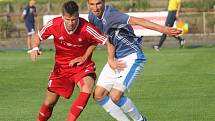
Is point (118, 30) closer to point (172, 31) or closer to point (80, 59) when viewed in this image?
point (80, 59)

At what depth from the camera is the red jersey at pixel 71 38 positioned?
10.0 meters

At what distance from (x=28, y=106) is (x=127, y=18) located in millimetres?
3713

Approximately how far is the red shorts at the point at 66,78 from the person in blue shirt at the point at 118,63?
33cm

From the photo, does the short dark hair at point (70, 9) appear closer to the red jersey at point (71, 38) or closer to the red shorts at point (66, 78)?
the red jersey at point (71, 38)

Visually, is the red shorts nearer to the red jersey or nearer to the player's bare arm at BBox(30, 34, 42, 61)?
the red jersey

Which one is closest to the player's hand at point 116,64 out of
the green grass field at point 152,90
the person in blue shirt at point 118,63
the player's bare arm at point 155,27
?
the person in blue shirt at point 118,63

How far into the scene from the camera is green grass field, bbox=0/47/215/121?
39.7 feet

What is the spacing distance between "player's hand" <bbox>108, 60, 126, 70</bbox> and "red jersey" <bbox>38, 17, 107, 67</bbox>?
1.13 feet

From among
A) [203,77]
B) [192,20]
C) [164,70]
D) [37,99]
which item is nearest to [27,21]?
[192,20]

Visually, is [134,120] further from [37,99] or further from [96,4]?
[37,99]

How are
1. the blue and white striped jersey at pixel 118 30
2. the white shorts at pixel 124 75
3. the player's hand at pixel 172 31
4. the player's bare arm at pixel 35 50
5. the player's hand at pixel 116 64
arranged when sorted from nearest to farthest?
1. the player's hand at pixel 172 31
2. the player's bare arm at pixel 35 50
3. the player's hand at pixel 116 64
4. the blue and white striped jersey at pixel 118 30
5. the white shorts at pixel 124 75

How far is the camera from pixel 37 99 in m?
14.0

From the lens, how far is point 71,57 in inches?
403

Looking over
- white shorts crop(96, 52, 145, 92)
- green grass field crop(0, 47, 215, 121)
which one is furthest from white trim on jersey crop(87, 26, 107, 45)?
green grass field crop(0, 47, 215, 121)
